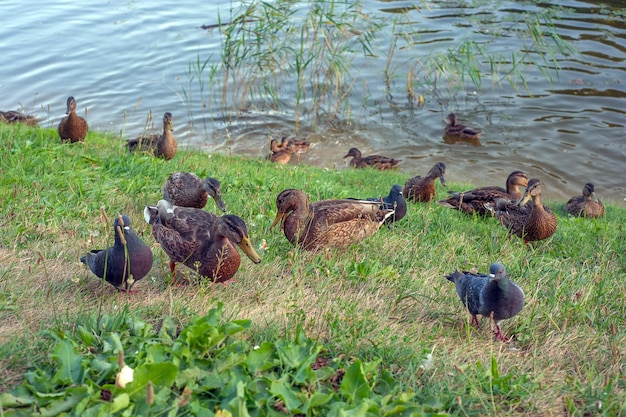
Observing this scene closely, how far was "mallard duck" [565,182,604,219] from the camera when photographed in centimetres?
1029

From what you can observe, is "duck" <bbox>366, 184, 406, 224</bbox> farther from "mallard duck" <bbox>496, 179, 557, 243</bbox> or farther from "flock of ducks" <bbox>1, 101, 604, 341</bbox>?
"mallard duck" <bbox>496, 179, 557, 243</bbox>

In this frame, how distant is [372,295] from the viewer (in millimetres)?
5281

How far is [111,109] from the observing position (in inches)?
625

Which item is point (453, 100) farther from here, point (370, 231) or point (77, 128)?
point (370, 231)

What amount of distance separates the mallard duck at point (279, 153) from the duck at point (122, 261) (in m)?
7.62

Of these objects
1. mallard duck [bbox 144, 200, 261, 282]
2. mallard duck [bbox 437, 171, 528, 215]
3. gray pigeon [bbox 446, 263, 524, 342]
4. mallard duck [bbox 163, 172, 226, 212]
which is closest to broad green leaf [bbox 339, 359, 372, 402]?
gray pigeon [bbox 446, 263, 524, 342]

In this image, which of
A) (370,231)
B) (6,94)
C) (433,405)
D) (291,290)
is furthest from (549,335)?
(6,94)

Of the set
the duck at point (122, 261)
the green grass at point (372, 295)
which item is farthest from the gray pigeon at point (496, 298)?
the duck at point (122, 261)

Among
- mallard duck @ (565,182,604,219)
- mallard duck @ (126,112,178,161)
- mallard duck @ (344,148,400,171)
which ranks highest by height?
mallard duck @ (126,112,178,161)

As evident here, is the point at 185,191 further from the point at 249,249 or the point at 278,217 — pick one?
the point at 249,249

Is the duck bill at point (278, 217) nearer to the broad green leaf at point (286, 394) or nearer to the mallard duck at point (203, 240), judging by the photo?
the mallard duck at point (203, 240)

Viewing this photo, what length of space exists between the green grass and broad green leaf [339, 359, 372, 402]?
0.29 m

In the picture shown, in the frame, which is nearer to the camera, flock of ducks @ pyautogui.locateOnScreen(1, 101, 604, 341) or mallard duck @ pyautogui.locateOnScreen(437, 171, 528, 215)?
Result: flock of ducks @ pyautogui.locateOnScreen(1, 101, 604, 341)

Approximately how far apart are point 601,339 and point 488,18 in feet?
56.9
